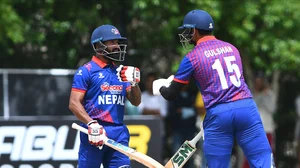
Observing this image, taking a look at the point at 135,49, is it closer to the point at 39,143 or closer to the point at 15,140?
the point at 39,143

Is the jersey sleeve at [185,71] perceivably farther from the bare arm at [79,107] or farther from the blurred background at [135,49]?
the blurred background at [135,49]

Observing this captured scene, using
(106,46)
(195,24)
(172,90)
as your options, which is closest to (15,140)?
(106,46)

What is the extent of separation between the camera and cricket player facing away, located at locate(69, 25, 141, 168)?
8.41m

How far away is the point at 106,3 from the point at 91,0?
1.24 feet

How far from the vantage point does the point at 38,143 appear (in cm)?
1123

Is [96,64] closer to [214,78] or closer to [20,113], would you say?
[214,78]

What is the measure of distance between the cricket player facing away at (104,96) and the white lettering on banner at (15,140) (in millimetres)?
Result: 2818

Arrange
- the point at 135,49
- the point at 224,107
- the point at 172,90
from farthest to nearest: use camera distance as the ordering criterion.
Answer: the point at 135,49 < the point at 172,90 < the point at 224,107

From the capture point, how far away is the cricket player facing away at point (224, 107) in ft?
25.8

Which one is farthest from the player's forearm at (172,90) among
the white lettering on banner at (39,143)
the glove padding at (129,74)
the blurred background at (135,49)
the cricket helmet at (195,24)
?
the white lettering on banner at (39,143)

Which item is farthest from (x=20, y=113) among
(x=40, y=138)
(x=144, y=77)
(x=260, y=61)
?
(x=260, y=61)

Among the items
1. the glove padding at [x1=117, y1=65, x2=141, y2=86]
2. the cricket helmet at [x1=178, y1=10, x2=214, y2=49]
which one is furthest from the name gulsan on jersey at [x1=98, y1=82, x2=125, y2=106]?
the cricket helmet at [x1=178, y1=10, x2=214, y2=49]

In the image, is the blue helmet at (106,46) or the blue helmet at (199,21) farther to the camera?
the blue helmet at (106,46)

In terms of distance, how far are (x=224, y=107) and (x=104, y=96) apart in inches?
53.4
